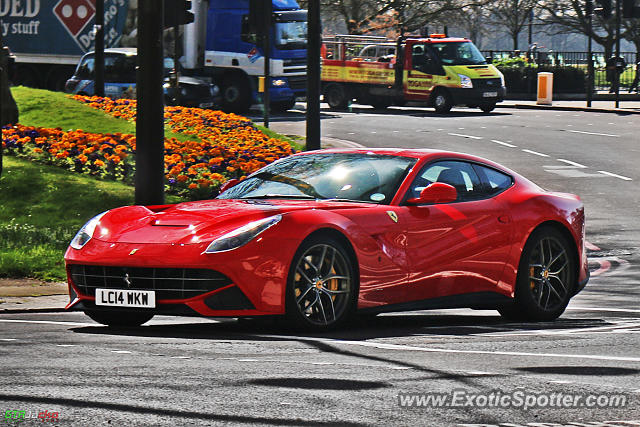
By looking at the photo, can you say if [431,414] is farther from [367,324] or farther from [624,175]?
[624,175]

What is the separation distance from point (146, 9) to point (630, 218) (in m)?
9.28

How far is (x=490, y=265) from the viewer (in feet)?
32.4

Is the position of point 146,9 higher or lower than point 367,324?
higher

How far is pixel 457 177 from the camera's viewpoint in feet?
32.9

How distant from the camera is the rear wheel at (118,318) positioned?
926 cm

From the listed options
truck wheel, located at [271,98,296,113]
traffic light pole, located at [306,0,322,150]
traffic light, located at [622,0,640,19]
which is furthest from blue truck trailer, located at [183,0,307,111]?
traffic light pole, located at [306,0,322,150]

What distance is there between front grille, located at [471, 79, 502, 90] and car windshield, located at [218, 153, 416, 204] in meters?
32.2

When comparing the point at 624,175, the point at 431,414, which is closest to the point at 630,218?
the point at 624,175

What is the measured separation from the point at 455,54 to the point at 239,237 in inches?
1378

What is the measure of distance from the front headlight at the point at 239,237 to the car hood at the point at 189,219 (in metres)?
0.05

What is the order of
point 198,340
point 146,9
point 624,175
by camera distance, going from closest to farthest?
point 198,340 < point 146,9 < point 624,175

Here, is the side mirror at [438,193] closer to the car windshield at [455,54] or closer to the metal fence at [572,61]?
the car windshield at [455,54]

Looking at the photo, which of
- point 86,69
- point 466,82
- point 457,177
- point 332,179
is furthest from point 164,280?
point 466,82

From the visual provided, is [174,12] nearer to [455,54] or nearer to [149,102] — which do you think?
[149,102]
